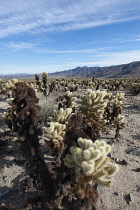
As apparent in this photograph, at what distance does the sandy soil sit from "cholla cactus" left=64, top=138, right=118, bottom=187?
1912 mm

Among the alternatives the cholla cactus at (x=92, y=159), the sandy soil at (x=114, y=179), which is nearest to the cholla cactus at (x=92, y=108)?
the sandy soil at (x=114, y=179)

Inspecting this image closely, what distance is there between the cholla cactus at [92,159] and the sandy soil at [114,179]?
6.27 ft

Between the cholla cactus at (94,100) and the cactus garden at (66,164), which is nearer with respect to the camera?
the cactus garden at (66,164)

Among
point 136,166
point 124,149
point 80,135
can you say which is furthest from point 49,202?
point 124,149

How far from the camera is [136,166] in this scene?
5.68 meters

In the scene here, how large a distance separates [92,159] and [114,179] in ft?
10.7

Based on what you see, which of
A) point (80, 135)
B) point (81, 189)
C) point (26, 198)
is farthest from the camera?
point (26, 198)

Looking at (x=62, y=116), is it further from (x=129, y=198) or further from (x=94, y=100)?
(x=129, y=198)

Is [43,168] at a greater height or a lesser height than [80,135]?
lesser

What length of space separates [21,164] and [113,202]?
10.2ft

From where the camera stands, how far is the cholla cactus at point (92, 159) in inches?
92.4

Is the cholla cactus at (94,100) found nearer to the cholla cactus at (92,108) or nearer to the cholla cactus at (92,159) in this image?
the cholla cactus at (92,108)

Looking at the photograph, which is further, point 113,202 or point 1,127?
point 1,127

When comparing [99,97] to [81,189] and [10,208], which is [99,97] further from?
[10,208]
